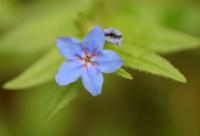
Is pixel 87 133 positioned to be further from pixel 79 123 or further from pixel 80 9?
pixel 80 9

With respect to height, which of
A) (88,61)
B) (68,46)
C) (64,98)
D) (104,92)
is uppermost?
(68,46)

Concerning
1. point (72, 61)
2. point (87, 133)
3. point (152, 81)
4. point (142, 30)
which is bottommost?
point (87, 133)

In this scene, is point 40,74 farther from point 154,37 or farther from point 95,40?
point 154,37

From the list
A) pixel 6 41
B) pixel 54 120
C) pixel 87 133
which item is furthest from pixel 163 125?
pixel 6 41

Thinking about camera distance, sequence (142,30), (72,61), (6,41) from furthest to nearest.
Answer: (6,41)
(142,30)
(72,61)

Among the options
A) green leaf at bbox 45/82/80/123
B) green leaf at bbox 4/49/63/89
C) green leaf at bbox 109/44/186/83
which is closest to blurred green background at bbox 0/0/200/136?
green leaf at bbox 4/49/63/89

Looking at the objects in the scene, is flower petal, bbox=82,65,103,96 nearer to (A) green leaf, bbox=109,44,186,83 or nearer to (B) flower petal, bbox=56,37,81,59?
(B) flower petal, bbox=56,37,81,59

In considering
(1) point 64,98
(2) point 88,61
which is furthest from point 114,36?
(1) point 64,98
